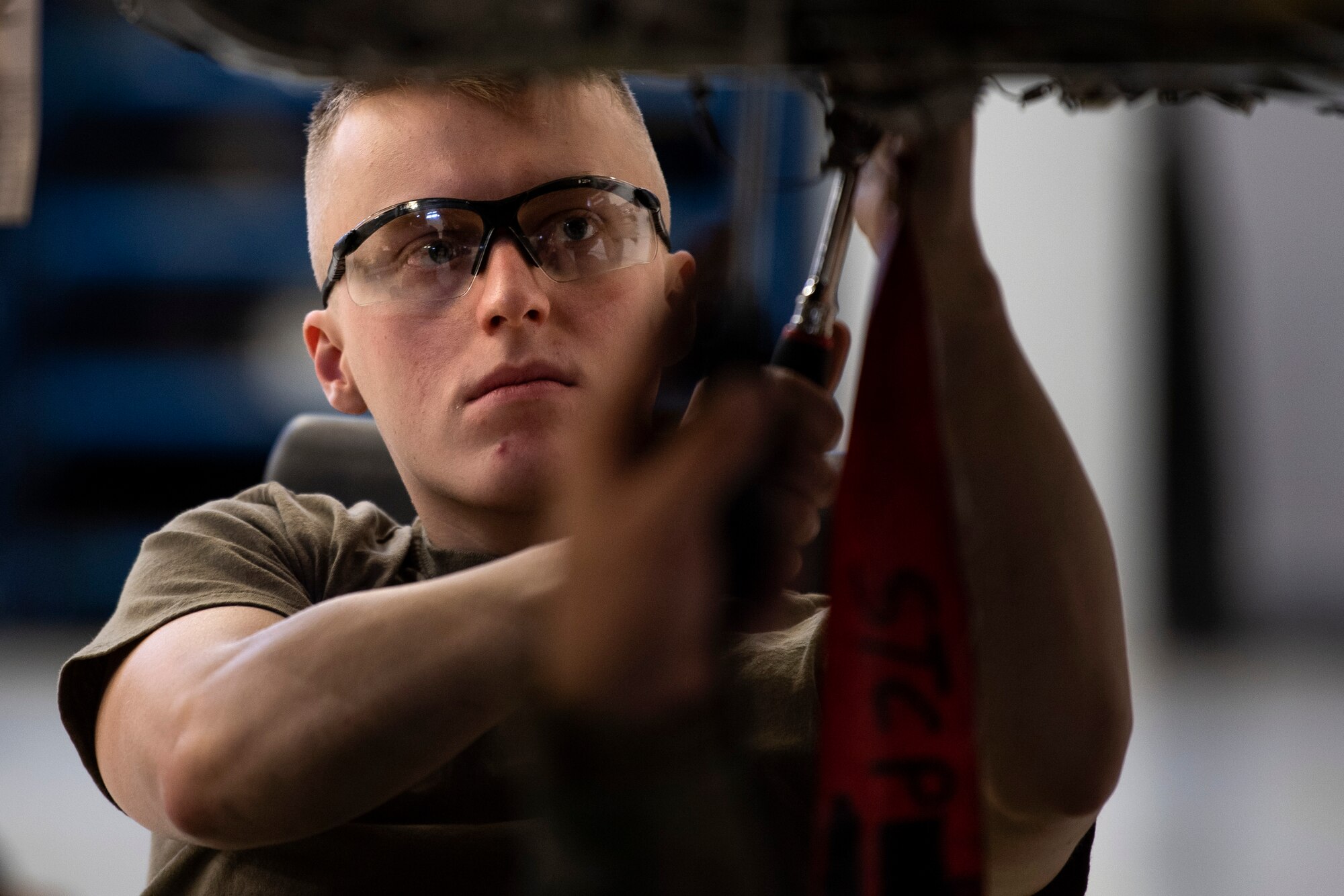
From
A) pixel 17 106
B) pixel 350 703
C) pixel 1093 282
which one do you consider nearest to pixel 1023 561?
pixel 350 703

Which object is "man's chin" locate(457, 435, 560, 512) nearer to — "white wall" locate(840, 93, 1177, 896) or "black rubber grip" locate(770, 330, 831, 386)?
"black rubber grip" locate(770, 330, 831, 386)

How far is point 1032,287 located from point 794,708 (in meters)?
2.52

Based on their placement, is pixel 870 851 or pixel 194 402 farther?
pixel 194 402

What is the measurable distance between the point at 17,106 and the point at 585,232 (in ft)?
1.07

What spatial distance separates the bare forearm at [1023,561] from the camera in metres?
0.45

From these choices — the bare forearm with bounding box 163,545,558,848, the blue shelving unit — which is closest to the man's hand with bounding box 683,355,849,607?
the bare forearm with bounding box 163,545,558,848

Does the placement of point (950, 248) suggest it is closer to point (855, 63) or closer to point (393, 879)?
point (855, 63)

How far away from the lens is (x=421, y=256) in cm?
64

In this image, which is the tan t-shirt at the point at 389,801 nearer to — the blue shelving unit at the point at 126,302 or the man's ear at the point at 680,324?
the man's ear at the point at 680,324

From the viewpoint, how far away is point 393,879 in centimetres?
61

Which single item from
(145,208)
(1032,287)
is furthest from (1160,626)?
(145,208)

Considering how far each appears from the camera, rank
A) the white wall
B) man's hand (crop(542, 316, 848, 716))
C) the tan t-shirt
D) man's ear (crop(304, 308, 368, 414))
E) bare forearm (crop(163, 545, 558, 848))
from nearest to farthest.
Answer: man's hand (crop(542, 316, 848, 716)) → bare forearm (crop(163, 545, 558, 848)) → the tan t-shirt → man's ear (crop(304, 308, 368, 414)) → the white wall

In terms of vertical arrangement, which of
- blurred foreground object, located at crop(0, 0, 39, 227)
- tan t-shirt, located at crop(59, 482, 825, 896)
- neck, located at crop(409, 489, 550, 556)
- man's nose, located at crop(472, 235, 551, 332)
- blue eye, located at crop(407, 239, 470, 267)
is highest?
blurred foreground object, located at crop(0, 0, 39, 227)

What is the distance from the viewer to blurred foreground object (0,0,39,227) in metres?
0.63
